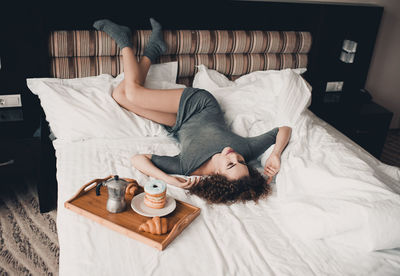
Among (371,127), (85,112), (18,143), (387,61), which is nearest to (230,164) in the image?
(85,112)

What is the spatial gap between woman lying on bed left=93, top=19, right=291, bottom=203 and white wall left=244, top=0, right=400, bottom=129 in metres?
1.57

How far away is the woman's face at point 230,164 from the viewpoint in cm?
148

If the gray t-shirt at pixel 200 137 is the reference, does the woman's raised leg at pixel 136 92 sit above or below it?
above

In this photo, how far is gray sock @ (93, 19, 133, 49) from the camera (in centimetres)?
198

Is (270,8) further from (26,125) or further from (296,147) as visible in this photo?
(26,125)

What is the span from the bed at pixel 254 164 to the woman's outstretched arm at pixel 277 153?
40mm

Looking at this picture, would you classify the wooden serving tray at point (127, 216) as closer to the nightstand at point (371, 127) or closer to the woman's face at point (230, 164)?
the woman's face at point (230, 164)

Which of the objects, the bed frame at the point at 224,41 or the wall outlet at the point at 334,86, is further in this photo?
the wall outlet at the point at 334,86

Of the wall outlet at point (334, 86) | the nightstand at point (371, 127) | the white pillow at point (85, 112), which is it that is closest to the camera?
the white pillow at point (85, 112)

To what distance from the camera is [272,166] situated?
1.62 metres

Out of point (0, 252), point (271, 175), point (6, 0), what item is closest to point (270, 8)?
point (271, 175)

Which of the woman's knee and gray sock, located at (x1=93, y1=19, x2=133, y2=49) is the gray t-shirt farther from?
gray sock, located at (x1=93, y1=19, x2=133, y2=49)

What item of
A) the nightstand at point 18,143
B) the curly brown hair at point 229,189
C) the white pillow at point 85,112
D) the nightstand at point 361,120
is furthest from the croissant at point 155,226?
the nightstand at point 361,120

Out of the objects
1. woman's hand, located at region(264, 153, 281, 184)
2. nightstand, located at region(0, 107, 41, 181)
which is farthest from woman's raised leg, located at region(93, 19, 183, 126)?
woman's hand, located at region(264, 153, 281, 184)
